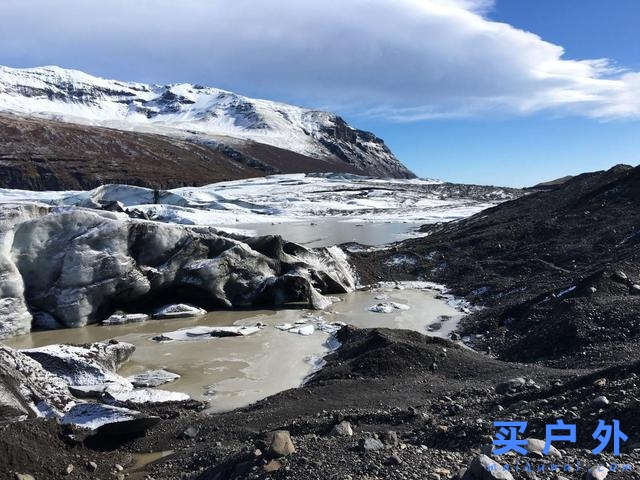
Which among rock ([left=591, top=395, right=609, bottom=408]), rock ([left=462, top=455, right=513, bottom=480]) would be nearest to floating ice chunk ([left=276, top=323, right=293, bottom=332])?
rock ([left=591, top=395, right=609, bottom=408])

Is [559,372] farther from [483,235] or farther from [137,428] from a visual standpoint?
[483,235]

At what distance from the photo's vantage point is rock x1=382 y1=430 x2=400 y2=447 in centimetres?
582

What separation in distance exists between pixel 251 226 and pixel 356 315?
33411 millimetres

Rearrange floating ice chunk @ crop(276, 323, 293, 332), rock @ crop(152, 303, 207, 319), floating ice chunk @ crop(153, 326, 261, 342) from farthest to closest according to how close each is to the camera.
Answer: rock @ crop(152, 303, 207, 319) → floating ice chunk @ crop(276, 323, 293, 332) → floating ice chunk @ crop(153, 326, 261, 342)

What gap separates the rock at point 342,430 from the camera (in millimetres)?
6484

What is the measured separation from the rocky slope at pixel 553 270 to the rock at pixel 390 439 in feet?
18.1

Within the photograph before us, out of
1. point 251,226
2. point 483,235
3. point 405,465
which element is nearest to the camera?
point 405,465

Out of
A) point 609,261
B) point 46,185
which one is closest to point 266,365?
point 609,261

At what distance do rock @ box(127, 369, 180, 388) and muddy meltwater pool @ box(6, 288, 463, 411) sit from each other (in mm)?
186

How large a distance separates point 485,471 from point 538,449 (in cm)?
96

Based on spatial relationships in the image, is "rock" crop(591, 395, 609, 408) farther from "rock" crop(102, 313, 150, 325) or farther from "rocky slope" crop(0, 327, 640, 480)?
"rock" crop(102, 313, 150, 325)

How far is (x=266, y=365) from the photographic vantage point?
1169cm

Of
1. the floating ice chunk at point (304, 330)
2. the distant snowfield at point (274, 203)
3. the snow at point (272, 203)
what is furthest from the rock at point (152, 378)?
the distant snowfield at point (274, 203)

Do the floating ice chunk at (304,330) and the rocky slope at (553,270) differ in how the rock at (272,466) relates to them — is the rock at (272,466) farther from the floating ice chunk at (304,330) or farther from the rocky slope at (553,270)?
the floating ice chunk at (304,330)
